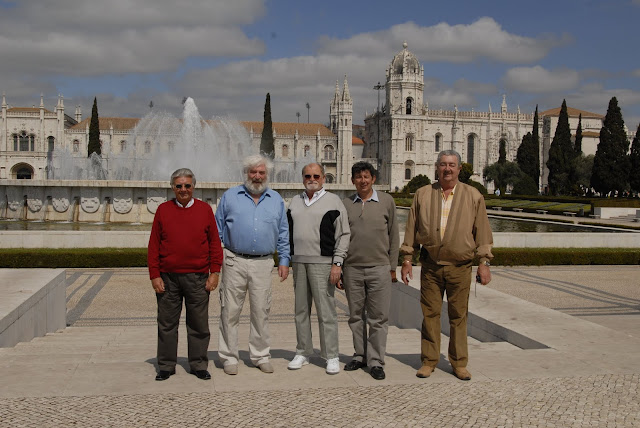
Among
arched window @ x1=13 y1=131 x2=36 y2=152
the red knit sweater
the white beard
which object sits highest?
arched window @ x1=13 y1=131 x2=36 y2=152

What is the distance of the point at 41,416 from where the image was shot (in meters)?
3.56

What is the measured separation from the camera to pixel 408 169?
242ft

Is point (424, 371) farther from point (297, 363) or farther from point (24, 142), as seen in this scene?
point (24, 142)

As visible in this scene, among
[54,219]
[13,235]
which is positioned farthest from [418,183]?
[13,235]

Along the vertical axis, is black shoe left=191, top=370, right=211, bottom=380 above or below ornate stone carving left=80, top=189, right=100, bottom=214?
below

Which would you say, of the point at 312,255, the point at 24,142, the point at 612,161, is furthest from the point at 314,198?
the point at 24,142

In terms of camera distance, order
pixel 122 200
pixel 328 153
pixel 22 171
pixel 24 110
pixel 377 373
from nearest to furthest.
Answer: pixel 377 373 → pixel 122 200 → pixel 22 171 → pixel 24 110 → pixel 328 153

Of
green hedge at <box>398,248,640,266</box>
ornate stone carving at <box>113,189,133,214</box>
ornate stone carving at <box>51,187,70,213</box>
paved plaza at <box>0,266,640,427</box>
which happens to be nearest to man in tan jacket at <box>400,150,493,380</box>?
paved plaza at <box>0,266,640,427</box>

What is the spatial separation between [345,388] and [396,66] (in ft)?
243

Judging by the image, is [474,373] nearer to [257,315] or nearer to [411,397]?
[411,397]

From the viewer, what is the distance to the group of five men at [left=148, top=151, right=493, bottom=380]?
15.4 feet

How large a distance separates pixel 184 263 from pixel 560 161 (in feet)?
171

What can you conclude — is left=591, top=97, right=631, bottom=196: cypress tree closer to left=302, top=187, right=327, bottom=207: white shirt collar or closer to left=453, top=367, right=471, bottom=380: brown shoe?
left=453, top=367, right=471, bottom=380: brown shoe

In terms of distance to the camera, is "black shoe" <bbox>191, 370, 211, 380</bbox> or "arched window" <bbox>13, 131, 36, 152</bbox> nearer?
"black shoe" <bbox>191, 370, 211, 380</bbox>
